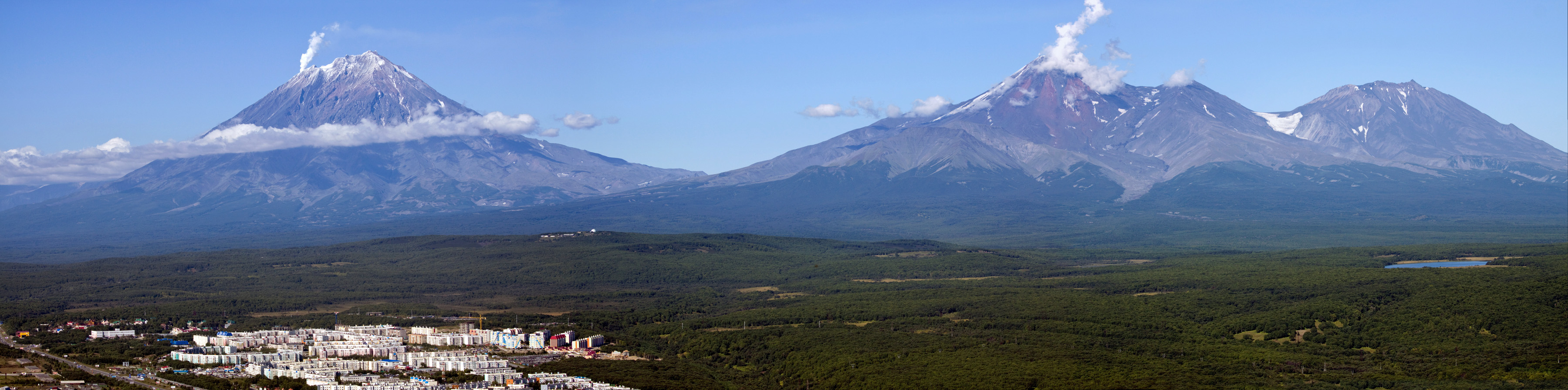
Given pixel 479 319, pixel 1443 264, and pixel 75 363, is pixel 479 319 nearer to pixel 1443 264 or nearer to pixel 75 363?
pixel 75 363

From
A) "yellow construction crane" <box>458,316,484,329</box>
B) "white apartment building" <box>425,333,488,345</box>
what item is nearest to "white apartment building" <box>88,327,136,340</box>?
"white apartment building" <box>425,333,488,345</box>

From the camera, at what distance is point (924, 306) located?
316ft

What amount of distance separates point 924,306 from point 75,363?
56.2m

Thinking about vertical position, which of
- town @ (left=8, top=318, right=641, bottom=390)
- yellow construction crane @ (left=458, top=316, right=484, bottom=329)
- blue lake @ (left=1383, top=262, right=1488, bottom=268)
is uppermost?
blue lake @ (left=1383, top=262, right=1488, bottom=268)

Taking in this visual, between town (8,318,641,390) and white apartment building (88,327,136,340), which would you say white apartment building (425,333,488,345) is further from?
white apartment building (88,327,136,340)

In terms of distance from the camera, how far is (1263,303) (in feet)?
300

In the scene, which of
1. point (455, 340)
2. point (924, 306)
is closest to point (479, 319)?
point (455, 340)

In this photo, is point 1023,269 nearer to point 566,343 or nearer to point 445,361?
point 566,343

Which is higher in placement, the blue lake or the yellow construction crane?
the blue lake

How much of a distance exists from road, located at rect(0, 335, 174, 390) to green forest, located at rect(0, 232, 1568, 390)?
81.5 inches

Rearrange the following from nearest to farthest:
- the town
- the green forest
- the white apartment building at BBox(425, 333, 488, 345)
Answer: the town
the green forest
the white apartment building at BBox(425, 333, 488, 345)

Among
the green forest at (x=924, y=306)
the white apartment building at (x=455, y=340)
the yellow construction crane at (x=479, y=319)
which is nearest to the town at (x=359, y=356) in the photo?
the white apartment building at (x=455, y=340)

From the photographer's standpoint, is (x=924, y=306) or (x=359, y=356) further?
(x=924, y=306)

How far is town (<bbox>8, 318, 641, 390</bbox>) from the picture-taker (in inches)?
2552
